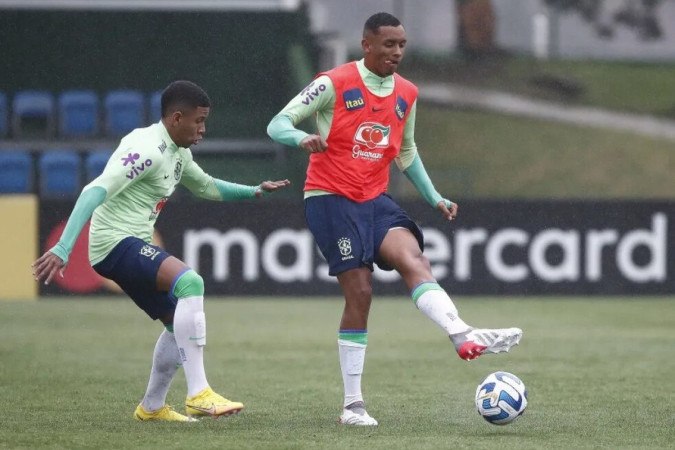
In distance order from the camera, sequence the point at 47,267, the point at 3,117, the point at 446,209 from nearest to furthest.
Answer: the point at 47,267 → the point at 446,209 → the point at 3,117

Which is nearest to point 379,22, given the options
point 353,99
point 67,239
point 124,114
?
point 353,99

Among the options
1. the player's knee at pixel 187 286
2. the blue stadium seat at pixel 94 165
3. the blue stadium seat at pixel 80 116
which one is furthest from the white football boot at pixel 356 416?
the blue stadium seat at pixel 80 116

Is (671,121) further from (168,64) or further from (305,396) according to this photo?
(305,396)

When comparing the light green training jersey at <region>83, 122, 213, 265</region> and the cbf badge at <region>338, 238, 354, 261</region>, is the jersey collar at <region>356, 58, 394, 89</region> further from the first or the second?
the light green training jersey at <region>83, 122, 213, 265</region>

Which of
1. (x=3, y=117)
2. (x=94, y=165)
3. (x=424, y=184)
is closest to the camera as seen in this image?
(x=424, y=184)

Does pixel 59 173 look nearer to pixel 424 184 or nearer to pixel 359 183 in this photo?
pixel 424 184

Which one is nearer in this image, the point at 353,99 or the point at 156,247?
the point at 156,247

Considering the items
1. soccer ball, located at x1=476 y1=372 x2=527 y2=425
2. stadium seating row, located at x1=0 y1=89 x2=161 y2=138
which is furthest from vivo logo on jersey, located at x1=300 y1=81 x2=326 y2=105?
stadium seating row, located at x1=0 y1=89 x2=161 y2=138

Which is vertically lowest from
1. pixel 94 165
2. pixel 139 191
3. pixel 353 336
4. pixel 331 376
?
pixel 331 376

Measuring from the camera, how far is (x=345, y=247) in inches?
309

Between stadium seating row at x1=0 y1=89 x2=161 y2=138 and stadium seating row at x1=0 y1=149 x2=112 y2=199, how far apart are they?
44.1 inches

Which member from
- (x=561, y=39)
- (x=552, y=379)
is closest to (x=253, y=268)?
(x=552, y=379)

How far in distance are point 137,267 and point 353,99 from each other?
151 cm

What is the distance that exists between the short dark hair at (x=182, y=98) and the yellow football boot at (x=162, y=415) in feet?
5.40
